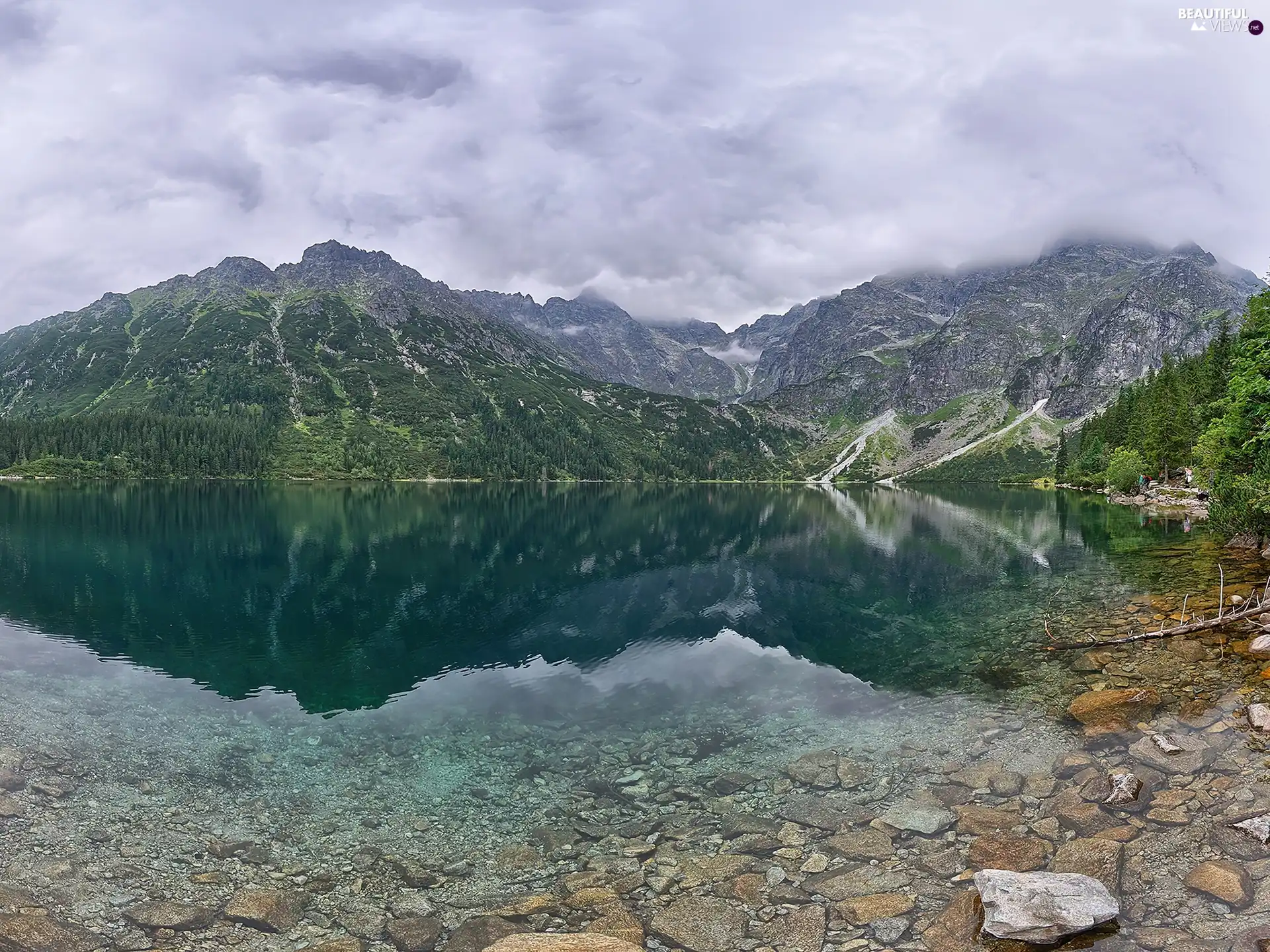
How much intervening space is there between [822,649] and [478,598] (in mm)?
25451

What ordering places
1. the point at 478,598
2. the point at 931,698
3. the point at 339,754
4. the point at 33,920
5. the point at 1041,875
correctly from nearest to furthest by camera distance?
the point at 1041,875
the point at 33,920
the point at 339,754
the point at 931,698
the point at 478,598

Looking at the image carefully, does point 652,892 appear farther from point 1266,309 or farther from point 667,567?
point 667,567

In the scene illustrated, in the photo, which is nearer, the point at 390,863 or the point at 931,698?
the point at 390,863

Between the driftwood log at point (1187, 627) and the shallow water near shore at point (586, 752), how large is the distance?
0.94m

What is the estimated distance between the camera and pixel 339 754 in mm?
21797

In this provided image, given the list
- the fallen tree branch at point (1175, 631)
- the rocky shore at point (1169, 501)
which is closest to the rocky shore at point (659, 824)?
the fallen tree branch at point (1175, 631)

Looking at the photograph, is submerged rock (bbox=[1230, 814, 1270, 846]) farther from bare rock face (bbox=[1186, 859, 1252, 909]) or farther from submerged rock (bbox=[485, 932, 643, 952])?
submerged rock (bbox=[485, 932, 643, 952])

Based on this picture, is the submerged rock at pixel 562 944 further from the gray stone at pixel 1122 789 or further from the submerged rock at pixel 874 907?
the gray stone at pixel 1122 789

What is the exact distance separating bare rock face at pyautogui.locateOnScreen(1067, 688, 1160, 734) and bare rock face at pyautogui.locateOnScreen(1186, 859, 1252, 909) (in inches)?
302

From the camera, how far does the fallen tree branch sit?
Answer: 27.5 metres

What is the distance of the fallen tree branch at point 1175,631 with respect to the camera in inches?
1084

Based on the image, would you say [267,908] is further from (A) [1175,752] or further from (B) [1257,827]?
(A) [1175,752]

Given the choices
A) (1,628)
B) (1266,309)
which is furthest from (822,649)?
(1,628)

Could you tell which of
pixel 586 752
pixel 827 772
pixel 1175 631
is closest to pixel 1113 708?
pixel 1175 631
